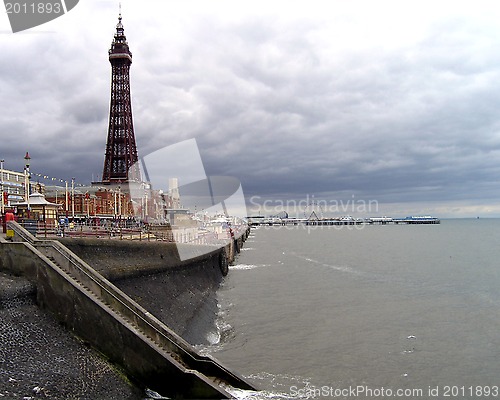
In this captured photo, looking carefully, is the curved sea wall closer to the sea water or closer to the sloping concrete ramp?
the sea water

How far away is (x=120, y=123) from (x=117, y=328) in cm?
8773

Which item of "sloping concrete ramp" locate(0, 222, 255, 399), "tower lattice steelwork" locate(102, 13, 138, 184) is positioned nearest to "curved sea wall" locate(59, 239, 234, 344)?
"sloping concrete ramp" locate(0, 222, 255, 399)

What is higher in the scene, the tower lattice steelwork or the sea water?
the tower lattice steelwork

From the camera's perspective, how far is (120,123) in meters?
92.9

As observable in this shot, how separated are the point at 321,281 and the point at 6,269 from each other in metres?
25.5

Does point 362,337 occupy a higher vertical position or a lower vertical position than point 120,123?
lower

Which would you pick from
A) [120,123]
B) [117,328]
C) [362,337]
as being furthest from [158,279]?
[120,123]

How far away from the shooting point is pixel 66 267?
13000 mm

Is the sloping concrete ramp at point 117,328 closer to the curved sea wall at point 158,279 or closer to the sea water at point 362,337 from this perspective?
the sea water at point 362,337

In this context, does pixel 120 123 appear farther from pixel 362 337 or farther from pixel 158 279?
pixel 362 337

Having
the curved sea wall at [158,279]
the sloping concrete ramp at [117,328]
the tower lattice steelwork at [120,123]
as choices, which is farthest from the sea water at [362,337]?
the tower lattice steelwork at [120,123]

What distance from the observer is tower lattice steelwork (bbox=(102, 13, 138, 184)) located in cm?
9181

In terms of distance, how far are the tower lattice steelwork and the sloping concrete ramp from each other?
263ft

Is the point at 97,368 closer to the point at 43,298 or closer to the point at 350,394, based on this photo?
the point at 43,298
